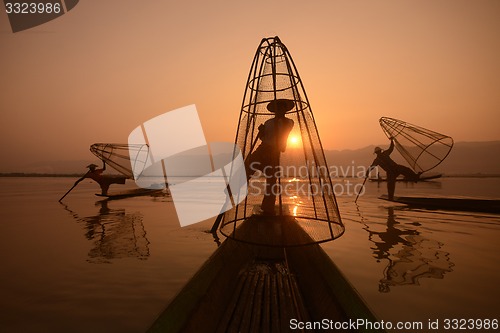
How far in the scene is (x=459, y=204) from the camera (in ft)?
45.5

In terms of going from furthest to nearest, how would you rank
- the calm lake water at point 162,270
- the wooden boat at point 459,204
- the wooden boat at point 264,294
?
the wooden boat at point 459,204, the calm lake water at point 162,270, the wooden boat at point 264,294

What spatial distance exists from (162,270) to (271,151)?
3.75 meters

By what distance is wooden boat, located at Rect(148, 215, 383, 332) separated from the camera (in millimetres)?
2602

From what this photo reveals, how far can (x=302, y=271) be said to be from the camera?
3.99 metres

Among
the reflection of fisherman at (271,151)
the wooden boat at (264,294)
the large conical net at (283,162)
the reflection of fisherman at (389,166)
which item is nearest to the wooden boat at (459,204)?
the reflection of fisherman at (389,166)

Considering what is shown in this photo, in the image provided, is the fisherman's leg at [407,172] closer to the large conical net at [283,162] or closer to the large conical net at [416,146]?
the large conical net at [416,146]

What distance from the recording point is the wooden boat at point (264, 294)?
8.54 feet

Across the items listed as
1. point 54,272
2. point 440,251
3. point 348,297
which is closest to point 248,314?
point 348,297

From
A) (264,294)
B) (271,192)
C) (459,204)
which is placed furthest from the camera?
(459,204)

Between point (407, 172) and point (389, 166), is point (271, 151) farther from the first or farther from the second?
point (407, 172)

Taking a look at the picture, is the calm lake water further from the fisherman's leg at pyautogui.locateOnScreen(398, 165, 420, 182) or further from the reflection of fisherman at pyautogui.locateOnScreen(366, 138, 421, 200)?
the fisherman's leg at pyautogui.locateOnScreen(398, 165, 420, 182)

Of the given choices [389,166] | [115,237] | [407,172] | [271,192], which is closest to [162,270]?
[271,192]

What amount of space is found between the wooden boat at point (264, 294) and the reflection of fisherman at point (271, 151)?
990mm

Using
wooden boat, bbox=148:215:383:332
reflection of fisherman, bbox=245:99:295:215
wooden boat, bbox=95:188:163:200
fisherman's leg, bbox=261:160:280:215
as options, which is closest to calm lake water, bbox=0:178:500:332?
wooden boat, bbox=148:215:383:332
